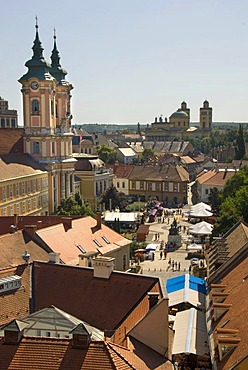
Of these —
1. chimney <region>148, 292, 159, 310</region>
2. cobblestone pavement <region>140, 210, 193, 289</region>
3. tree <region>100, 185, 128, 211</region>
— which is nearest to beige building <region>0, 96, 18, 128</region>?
tree <region>100, 185, 128, 211</region>

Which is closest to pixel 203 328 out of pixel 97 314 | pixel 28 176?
pixel 97 314

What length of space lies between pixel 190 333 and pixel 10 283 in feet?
28.0

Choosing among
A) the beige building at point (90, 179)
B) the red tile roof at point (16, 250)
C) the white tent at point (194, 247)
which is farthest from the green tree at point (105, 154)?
the red tile roof at point (16, 250)

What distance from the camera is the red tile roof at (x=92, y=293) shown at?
22688mm

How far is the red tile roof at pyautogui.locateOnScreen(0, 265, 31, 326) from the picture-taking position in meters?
23.6

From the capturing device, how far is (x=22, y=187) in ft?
215

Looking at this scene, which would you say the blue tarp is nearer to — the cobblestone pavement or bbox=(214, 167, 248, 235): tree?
the cobblestone pavement

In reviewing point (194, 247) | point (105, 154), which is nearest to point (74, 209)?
point (194, 247)

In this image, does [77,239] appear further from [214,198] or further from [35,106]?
[214,198]

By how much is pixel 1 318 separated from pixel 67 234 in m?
13.1

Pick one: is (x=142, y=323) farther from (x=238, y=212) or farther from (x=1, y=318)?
(x=238, y=212)

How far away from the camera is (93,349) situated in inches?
651

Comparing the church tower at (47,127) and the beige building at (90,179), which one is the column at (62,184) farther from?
the beige building at (90,179)

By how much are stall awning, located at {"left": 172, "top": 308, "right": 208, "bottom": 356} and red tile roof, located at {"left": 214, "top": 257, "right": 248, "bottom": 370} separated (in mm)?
1824
